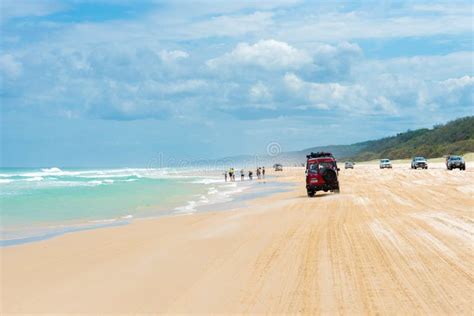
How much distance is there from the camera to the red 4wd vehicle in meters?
31.7

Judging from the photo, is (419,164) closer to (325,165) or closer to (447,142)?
(325,165)

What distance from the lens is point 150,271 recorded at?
1114 centimetres

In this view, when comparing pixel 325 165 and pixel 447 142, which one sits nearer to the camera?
pixel 325 165

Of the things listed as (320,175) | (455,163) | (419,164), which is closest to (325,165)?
(320,175)

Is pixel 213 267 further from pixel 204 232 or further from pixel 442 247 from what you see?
pixel 204 232

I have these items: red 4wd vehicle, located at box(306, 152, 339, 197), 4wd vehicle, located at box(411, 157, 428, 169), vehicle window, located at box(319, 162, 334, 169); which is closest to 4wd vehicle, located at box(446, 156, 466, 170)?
4wd vehicle, located at box(411, 157, 428, 169)

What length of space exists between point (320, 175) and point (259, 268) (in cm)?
2143

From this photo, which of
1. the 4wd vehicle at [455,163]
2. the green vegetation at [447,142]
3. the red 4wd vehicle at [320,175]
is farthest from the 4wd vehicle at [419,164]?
the red 4wd vehicle at [320,175]

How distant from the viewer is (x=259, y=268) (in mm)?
10844

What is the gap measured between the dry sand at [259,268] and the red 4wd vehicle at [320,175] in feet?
41.0

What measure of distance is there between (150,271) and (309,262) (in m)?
3.09

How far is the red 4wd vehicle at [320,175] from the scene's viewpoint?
3173 centimetres

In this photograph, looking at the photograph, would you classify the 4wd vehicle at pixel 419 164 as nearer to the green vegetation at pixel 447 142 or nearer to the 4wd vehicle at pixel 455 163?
the 4wd vehicle at pixel 455 163

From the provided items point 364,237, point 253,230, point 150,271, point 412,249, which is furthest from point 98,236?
point 412,249
